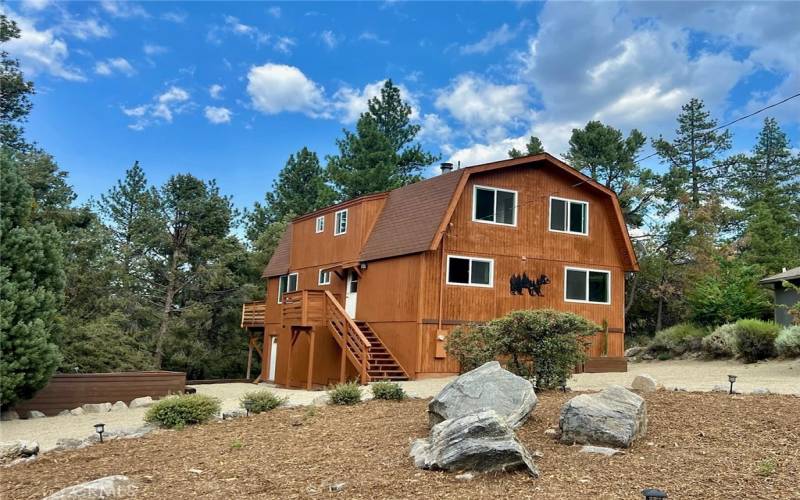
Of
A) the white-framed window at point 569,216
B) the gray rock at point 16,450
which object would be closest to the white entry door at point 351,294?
the white-framed window at point 569,216

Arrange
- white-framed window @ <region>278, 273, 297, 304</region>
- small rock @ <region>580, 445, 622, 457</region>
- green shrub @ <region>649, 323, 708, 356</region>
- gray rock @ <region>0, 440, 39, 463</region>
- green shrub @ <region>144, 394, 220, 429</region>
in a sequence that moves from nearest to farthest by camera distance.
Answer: small rock @ <region>580, 445, 622, 457</region>
gray rock @ <region>0, 440, 39, 463</region>
green shrub @ <region>144, 394, 220, 429</region>
green shrub @ <region>649, 323, 708, 356</region>
white-framed window @ <region>278, 273, 297, 304</region>

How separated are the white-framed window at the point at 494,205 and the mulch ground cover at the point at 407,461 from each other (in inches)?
391

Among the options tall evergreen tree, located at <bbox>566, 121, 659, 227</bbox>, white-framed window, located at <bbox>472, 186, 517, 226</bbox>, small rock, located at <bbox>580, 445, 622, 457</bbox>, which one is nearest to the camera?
small rock, located at <bbox>580, 445, 622, 457</bbox>

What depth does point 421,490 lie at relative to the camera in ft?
17.6

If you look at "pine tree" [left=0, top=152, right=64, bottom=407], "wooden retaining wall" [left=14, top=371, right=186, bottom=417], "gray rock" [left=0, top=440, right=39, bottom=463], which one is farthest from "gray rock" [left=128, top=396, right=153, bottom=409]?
"gray rock" [left=0, top=440, right=39, bottom=463]

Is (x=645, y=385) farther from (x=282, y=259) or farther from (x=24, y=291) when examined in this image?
(x=282, y=259)

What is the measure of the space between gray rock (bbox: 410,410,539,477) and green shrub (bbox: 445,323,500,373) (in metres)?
4.93

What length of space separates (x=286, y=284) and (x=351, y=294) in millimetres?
5508

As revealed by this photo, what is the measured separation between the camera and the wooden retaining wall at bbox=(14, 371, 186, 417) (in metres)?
14.7

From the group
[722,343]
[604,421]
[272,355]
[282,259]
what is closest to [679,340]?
[722,343]

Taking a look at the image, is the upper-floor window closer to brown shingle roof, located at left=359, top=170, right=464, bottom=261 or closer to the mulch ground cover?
brown shingle roof, located at left=359, top=170, right=464, bottom=261

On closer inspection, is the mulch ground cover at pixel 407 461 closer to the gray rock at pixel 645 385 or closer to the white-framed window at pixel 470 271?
the gray rock at pixel 645 385

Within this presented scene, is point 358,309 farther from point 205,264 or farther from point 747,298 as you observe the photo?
point 205,264

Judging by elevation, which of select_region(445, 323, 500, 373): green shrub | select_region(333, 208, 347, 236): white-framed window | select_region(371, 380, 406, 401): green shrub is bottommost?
select_region(371, 380, 406, 401): green shrub
